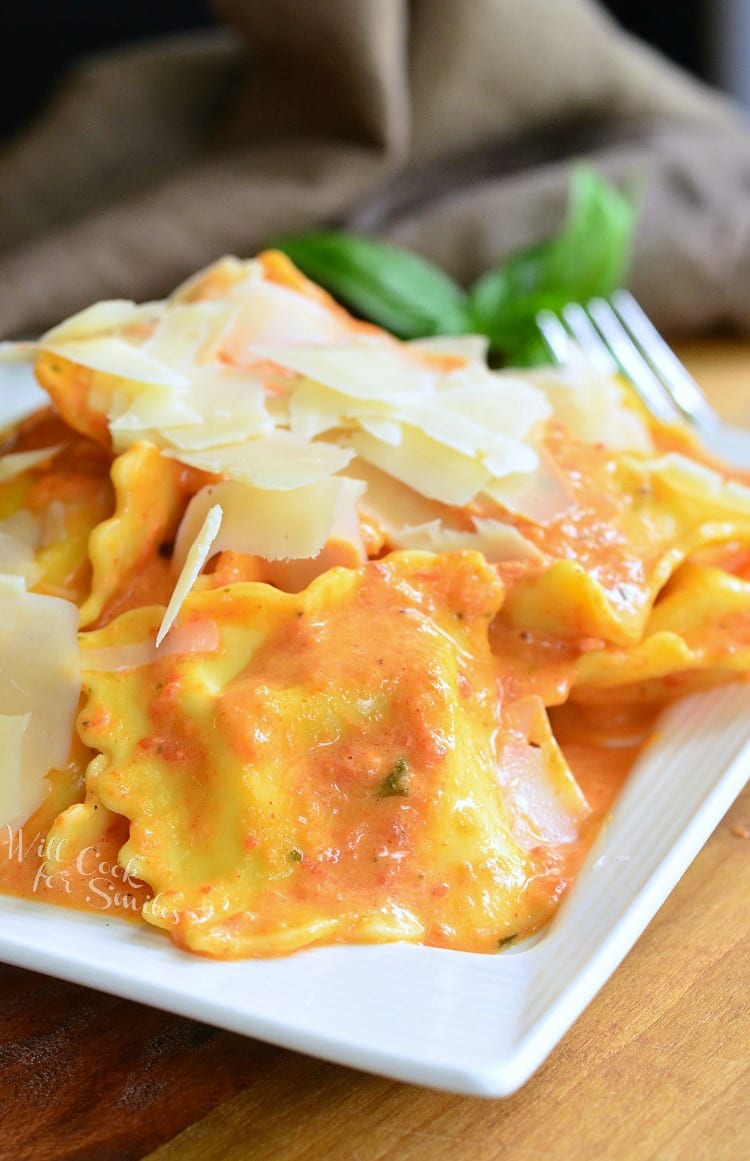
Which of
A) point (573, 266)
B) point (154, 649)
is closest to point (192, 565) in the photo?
point (154, 649)

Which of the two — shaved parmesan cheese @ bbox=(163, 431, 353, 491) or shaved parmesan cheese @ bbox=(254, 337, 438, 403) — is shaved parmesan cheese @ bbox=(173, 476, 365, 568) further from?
shaved parmesan cheese @ bbox=(254, 337, 438, 403)

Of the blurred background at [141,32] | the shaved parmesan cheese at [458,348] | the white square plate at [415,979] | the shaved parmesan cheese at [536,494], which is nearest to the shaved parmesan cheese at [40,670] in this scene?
the white square plate at [415,979]

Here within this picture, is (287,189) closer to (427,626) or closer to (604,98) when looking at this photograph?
(604,98)

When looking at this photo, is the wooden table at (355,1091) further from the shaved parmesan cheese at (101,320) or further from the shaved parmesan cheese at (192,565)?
the shaved parmesan cheese at (101,320)

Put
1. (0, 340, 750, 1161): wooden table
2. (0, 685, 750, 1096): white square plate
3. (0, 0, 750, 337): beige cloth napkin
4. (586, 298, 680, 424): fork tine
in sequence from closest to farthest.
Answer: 1. (0, 685, 750, 1096): white square plate
2. (0, 340, 750, 1161): wooden table
3. (586, 298, 680, 424): fork tine
4. (0, 0, 750, 337): beige cloth napkin

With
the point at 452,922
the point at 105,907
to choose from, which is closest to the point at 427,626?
the point at 452,922

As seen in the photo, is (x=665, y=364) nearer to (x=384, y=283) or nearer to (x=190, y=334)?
(x=384, y=283)

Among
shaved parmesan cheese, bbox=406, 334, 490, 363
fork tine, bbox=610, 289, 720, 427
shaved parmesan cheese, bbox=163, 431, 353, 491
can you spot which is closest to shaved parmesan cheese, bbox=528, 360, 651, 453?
shaved parmesan cheese, bbox=406, 334, 490, 363
